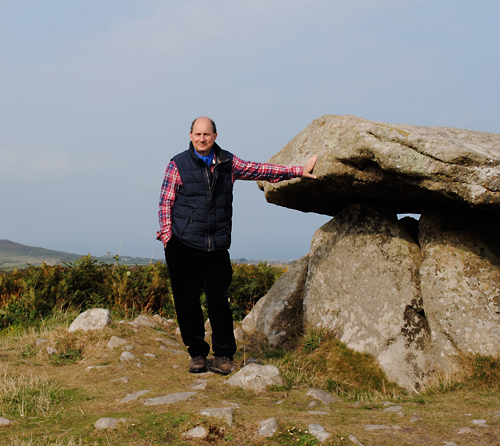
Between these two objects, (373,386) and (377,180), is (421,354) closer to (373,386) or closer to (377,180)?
(373,386)

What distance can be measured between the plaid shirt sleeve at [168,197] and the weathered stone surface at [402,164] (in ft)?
6.40

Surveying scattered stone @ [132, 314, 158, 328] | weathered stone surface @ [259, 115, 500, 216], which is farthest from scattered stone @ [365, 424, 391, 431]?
scattered stone @ [132, 314, 158, 328]

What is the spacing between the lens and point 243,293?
11.4 meters

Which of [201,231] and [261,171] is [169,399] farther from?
[261,171]

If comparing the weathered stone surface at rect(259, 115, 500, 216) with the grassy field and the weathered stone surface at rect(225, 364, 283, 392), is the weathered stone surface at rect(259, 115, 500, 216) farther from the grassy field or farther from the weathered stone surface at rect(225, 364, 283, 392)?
the weathered stone surface at rect(225, 364, 283, 392)

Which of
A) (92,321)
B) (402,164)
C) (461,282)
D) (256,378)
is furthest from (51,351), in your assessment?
(461,282)

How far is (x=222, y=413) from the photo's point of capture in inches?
195

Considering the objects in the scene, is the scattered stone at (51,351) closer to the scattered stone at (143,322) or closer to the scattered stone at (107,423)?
the scattered stone at (143,322)

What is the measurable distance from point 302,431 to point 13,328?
7526mm

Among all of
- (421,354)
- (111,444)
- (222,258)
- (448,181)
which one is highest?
(448,181)

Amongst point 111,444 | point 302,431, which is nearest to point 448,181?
point 302,431

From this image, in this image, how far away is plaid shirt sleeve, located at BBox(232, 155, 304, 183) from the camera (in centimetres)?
707

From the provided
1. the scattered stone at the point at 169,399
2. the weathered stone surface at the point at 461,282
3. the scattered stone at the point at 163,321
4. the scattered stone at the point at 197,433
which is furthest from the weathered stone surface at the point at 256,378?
Answer: the scattered stone at the point at 163,321

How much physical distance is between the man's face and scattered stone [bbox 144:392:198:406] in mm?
3067
